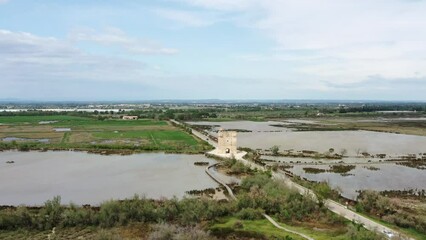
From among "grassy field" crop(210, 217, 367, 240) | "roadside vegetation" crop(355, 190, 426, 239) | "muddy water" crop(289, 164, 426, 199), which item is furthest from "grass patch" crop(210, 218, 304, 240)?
"muddy water" crop(289, 164, 426, 199)

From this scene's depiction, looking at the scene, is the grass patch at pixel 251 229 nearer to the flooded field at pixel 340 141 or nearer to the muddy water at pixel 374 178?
the muddy water at pixel 374 178

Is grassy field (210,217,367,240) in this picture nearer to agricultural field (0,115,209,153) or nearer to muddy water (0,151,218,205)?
muddy water (0,151,218,205)

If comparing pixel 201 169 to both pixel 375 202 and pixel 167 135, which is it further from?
pixel 167 135

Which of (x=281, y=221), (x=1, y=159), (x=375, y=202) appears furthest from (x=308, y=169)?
(x=1, y=159)

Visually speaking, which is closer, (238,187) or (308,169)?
(238,187)

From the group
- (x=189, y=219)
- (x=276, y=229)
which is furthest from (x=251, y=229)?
(x=189, y=219)

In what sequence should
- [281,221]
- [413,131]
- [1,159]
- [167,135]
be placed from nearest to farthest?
[281,221] → [1,159] → [167,135] → [413,131]

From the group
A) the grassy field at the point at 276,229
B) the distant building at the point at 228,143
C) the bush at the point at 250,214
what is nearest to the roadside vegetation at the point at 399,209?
the grassy field at the point at 276,229
